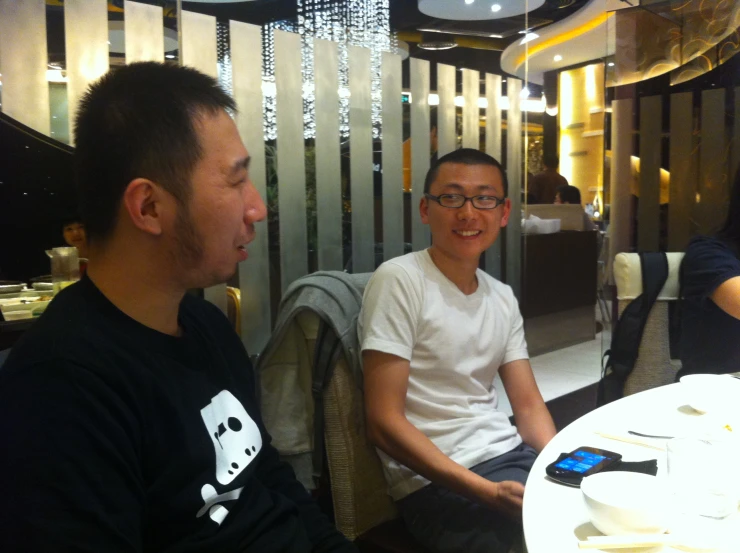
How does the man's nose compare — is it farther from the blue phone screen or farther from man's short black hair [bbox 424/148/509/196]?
the blue phone screen

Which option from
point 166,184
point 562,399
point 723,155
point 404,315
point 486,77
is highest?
point 486,77

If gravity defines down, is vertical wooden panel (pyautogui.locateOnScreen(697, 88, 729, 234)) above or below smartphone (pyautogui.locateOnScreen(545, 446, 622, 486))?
above

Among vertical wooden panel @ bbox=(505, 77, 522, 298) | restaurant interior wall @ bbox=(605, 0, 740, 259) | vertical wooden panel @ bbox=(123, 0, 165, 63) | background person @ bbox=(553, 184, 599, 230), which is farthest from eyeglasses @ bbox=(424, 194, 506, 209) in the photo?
background person @ bbox=(553, 184, 599, 230)

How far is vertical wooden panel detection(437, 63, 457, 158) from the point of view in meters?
3.09

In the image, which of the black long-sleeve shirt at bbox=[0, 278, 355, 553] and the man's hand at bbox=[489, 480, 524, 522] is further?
the man's hand at bbox=[489, 480, 524, 522]

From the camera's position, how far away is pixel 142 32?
6.73 ft

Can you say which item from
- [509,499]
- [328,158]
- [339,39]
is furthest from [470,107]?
[509,499]

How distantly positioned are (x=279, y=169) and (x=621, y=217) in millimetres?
3364

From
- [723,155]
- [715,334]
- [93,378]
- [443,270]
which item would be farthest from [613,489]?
[723,155]

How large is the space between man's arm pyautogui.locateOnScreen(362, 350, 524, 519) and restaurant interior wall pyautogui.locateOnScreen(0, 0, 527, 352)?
0.88 m

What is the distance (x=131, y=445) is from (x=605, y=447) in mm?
876

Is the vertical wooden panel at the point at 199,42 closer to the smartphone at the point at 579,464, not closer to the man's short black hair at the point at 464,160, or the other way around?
the man's short black hair at the point at 464,160

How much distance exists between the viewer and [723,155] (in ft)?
13.8

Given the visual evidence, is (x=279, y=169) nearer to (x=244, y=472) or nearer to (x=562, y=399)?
(x=244, y=472)
